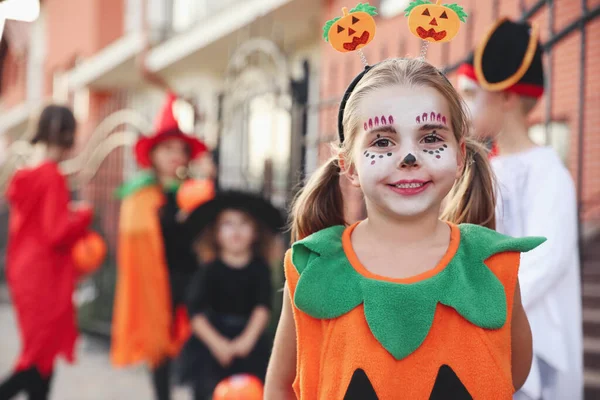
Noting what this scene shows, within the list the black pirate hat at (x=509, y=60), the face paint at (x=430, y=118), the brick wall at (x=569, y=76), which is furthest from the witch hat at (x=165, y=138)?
the face paint at (x=430, y=118)

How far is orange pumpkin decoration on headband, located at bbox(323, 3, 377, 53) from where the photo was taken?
1.78 m

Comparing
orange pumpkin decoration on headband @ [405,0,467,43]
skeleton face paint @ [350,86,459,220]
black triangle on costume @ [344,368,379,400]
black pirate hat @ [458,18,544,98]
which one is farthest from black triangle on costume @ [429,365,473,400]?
black pirate hat @ [458,18,544,98]

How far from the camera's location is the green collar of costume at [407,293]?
160cm

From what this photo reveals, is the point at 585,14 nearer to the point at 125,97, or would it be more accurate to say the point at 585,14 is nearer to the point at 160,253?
the point at 160,253

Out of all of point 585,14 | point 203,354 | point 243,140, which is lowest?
point 203,354

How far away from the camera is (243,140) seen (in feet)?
19.6

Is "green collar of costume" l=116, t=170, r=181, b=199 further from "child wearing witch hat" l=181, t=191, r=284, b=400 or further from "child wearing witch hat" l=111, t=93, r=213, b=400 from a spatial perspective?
"child wearing witch hat" l=181, t=191, r=284, b=400

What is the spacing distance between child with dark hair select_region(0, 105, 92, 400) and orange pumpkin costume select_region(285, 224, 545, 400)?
10.7 ft

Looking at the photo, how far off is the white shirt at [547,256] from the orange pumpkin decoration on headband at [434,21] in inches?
27.4

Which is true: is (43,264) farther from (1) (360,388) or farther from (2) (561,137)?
(2) (561,137)

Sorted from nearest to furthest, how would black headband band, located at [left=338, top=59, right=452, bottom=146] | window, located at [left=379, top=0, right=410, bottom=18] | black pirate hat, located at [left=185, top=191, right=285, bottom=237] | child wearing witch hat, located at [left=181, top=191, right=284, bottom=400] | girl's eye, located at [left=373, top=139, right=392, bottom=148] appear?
1. girl's eye, located at [left=373, top=139, right=392, bottom=148]
2. black headband band, located at [left=338, top=59, right=452, bottom=146]
3. child wearing witch hat, located at [left=181, top=191, right=284, bottom=400]
4. black pirate hat, located at [left=185, top=191, right=285, bottom=237]
5. window, located at [left=379, top=0, right=410, bottom=18]

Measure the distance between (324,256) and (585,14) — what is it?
2.64 meters

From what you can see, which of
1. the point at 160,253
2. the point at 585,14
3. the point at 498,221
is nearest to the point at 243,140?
the point at 160,253

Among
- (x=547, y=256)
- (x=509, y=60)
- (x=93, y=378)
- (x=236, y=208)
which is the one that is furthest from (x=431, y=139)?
(x=93, y=378)
